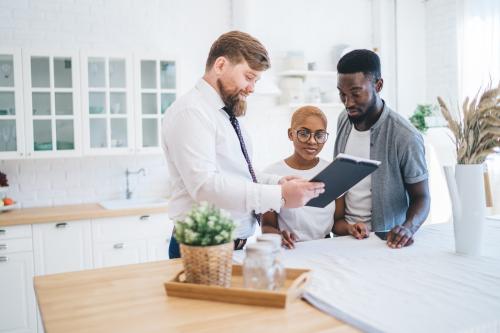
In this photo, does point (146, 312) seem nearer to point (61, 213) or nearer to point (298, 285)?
point (298, 285)

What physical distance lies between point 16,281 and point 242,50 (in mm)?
2551

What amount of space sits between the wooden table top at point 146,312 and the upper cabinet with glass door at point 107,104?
98.6 inches

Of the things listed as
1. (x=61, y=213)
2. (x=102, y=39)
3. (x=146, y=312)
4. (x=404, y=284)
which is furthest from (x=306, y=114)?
(x=102, y=39)

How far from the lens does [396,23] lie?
5371 mm

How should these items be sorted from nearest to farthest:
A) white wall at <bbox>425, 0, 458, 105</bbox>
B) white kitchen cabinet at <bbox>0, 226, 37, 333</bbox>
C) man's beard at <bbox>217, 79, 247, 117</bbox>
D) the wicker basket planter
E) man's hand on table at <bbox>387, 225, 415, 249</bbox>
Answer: the wicker basket planter, man's hand on table at <bbox>387, 225, 415, 249</bbox>, man's beard at <bbox>217, 79, 247, 117</bbox>, white kitchen cabinet at <bbox>0, 226, 37, 333</bbox>, white wall at <bbox>425, 0, 458, 105</bbox>

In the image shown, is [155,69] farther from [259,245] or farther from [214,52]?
[259,245]

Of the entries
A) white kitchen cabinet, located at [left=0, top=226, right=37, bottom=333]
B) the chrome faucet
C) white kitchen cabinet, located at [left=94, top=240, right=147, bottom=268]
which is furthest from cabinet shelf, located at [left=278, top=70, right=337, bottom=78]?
white kitchen cabinet, located at [left=0, top=226, right=37, bottom=333]

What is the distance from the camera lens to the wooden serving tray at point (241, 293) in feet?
4.07

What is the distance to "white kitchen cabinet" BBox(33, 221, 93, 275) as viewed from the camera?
3486 millimetres

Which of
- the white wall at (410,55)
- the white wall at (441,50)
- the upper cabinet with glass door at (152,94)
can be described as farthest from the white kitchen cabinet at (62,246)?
the white wall at (441,50)

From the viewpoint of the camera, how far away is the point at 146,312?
124 cm

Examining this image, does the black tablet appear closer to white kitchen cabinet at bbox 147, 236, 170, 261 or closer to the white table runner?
the white table runner

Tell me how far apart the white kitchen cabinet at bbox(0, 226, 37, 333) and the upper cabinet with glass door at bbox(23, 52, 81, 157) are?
66cm

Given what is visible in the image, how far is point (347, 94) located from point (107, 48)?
2.68 metres
